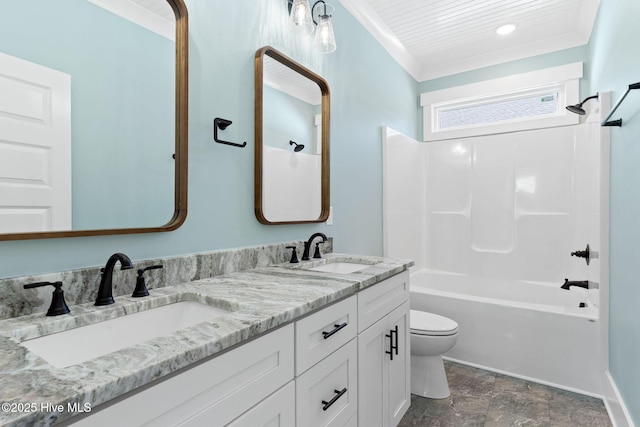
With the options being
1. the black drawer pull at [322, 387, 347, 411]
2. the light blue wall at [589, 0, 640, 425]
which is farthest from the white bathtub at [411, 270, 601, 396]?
the black drawer pull at [322, 387, 347, 411]

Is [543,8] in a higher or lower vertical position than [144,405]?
higher

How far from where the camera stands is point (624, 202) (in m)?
1.76

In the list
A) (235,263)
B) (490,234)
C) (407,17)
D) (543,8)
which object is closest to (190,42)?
(235,263)

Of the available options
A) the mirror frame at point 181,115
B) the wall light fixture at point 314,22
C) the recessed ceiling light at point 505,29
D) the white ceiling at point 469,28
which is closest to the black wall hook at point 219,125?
the mirror frame at point 181,115

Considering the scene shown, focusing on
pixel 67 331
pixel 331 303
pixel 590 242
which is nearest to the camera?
pixel 67 331

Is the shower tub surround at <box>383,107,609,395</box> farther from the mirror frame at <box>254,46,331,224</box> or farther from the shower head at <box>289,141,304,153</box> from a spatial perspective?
the shower head at <box>289,141,304,153</box>

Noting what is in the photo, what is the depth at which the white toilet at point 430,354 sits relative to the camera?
2121 millimetres

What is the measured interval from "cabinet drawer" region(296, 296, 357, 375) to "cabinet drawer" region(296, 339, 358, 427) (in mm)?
27

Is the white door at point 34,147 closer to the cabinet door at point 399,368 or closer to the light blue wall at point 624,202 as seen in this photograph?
the cabinet door at point 399,368

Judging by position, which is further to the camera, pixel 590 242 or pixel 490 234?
pixel 490 234

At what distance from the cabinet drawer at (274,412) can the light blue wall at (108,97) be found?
0.71 meters

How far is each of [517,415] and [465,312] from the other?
2.44ft

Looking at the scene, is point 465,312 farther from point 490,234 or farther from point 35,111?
point 35,111

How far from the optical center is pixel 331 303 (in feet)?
3.83
